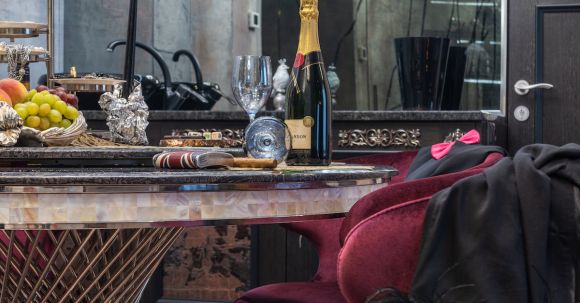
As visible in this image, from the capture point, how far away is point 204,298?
3.43 meters

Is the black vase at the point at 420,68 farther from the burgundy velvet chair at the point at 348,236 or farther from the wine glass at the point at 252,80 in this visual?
the wine glass at the point at 252,80

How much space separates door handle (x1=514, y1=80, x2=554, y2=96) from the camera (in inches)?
135

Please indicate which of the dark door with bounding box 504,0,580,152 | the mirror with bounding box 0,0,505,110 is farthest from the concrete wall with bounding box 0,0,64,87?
the dark door with bounding box 504,0,580,152

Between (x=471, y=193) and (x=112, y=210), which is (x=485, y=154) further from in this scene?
(x=112, y=210)

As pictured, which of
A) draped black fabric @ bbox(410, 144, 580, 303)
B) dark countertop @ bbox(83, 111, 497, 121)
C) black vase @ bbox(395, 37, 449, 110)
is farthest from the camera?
black vase @ bbox(395, 37, 449, 110)

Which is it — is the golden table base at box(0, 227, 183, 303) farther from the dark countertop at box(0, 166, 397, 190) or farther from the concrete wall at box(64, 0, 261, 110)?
the concrete wall at box(64, 0, 261, 110)

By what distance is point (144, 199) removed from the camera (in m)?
1.25

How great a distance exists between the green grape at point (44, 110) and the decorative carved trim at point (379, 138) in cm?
160

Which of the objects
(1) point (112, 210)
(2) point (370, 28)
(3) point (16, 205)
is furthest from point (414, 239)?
(2) point (370, 28)

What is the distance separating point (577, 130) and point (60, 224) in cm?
251

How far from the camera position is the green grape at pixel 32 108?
1.88 m

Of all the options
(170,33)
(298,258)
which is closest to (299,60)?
(298,258)

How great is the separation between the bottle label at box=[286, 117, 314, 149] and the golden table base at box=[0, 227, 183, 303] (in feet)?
0.92

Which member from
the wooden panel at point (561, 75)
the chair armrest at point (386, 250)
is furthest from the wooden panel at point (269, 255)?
the chair armrest at point (386, 250)
